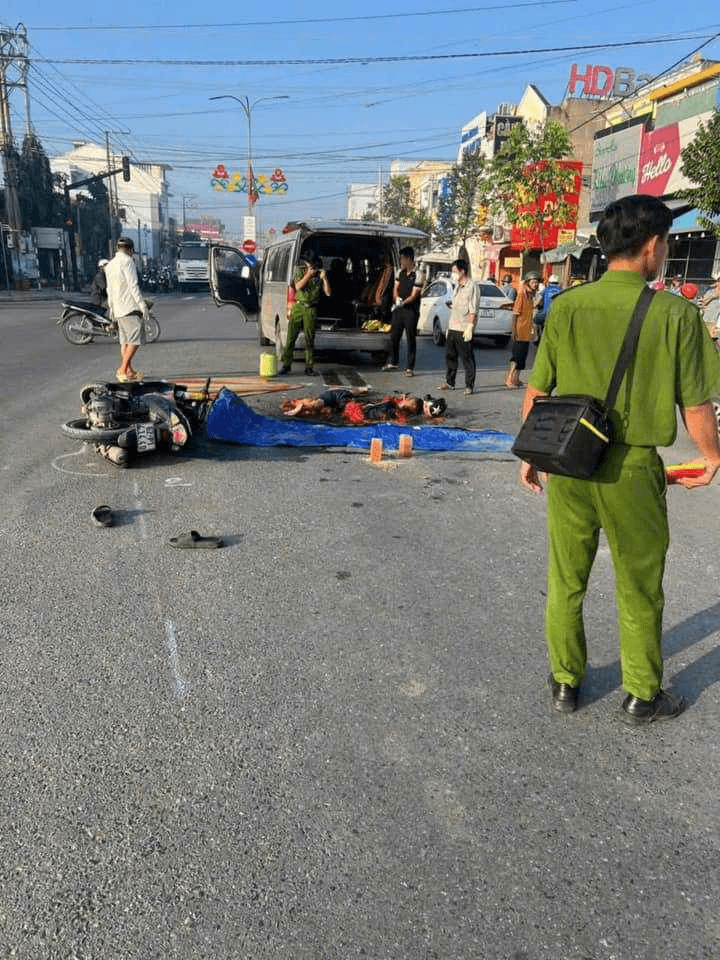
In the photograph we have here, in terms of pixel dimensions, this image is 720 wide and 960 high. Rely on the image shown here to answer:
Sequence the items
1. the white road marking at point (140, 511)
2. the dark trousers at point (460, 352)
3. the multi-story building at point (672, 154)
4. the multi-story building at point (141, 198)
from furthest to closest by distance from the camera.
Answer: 1. the multi-story building at point (141, 198)
2. the multi-story building at point (672, 154)
3. the dark trousers at point (460, 352)
4. the white road marking at point (140, 511)

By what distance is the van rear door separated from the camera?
15370mm

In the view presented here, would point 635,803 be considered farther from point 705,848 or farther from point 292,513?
point 292,513

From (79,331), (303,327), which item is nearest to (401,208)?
(79,331)

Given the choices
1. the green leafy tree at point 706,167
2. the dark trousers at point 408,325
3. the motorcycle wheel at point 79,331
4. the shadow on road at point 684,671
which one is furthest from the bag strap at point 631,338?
the motorcycle wheel at point 79,331

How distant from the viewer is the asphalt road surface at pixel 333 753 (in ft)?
6.68

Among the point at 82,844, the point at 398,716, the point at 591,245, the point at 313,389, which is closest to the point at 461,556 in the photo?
the point at 398,716

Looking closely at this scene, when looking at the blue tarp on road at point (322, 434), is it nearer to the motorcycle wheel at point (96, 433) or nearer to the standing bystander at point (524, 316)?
the motorcycle wheel at point (96, 433)

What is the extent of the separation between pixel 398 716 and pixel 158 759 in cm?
95

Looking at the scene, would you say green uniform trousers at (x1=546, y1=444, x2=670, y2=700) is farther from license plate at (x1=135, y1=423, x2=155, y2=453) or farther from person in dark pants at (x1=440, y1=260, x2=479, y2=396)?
person in dark pants at (x1=440, y1=260, x2=479, y2=396)

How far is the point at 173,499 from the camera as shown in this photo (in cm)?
564

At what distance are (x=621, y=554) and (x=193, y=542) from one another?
9.25 feet

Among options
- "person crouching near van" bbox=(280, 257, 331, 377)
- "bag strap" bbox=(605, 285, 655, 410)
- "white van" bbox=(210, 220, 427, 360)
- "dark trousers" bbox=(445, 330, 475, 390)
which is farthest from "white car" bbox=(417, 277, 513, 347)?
"bag strap" bbox=(605, 285, 655, 410)

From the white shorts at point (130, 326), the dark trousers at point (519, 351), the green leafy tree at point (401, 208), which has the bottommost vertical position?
the dark trousers at point (519, 351)

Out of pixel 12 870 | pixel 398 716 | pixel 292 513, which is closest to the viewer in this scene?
pixel 12 870
